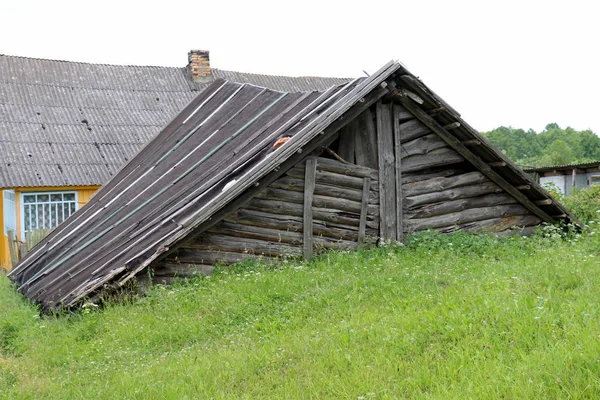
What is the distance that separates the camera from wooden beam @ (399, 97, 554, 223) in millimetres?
9641

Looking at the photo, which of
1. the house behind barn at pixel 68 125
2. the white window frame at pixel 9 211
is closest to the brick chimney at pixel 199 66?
the house behind barn at pixel 68 125

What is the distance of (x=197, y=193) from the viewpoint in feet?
29.2

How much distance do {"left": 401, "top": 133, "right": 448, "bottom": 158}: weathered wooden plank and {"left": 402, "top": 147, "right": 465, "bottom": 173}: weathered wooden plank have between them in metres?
0.07

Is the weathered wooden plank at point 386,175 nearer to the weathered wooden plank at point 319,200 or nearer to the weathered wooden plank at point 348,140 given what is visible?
the weathered wooden plank at point 319,200

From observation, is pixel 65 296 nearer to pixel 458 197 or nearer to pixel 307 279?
pixel 307 279

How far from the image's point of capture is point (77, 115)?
2044cm

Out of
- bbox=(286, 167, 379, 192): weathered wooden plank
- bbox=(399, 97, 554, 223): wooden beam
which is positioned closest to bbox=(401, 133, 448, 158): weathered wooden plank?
bbox=(399, 97, 554, 223): wooden beam

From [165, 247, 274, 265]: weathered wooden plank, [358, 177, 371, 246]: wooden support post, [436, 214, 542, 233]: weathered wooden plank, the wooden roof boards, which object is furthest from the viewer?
[436, 214, 542, 233]: weathered wooden plank

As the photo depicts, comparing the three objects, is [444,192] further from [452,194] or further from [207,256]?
[207,256]

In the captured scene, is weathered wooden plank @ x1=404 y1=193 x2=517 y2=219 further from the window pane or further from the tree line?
the tree line

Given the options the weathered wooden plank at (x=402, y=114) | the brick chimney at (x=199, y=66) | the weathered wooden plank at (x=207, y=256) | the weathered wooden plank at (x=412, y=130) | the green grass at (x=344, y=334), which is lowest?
the green grass at (x=344, y=334)

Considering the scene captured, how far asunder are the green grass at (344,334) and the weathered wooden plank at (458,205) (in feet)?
3.56

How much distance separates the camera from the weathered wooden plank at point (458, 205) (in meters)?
9.73

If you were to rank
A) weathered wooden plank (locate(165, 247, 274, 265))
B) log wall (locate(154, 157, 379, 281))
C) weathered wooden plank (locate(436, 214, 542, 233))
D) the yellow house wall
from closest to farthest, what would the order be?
weathered wooden plank (locate(165, 247, 274, 265)) → log wall (locate(154, 157, 379, 281)) → weathered wooden plank (locate(436, 214, 542, 233)) → the yellow house wall
